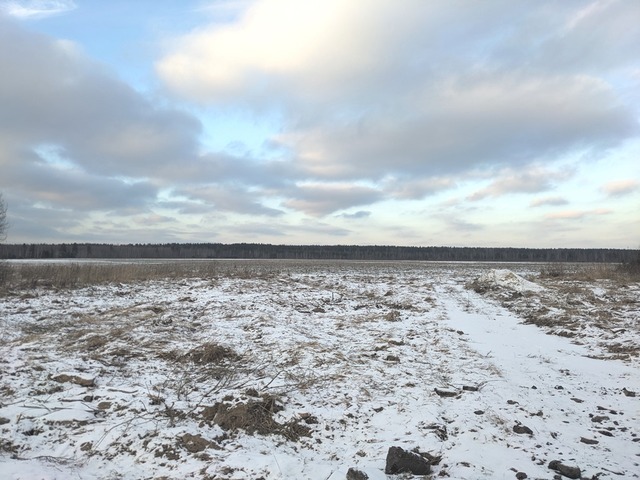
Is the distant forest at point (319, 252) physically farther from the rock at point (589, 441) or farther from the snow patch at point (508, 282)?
the rock at point (589, 441)

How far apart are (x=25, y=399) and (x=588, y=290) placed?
73.1 ft

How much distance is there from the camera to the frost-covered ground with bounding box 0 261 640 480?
5.32 metres

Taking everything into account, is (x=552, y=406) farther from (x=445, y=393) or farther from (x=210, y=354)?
(x=210, y=354)

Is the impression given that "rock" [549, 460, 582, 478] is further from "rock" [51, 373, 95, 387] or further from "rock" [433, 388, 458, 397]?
"rock" [51, 373, 95, 387]

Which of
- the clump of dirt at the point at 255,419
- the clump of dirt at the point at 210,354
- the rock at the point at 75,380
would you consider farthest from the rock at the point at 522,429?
the rock at the point at 75,380

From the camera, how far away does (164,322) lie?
Answer: 40.0 ft

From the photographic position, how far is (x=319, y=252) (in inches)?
6526

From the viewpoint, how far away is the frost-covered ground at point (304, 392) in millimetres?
5316

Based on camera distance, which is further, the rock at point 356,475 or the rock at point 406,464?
the rock at point 406,464

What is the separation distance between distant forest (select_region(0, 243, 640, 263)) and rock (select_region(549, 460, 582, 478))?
140804 mm

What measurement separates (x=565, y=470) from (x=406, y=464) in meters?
1.90

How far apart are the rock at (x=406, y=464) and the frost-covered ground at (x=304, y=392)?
11cm

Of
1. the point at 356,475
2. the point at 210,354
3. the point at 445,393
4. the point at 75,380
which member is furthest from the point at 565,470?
the point at 75,380

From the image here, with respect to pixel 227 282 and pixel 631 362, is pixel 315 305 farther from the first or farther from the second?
pixel 631 362
